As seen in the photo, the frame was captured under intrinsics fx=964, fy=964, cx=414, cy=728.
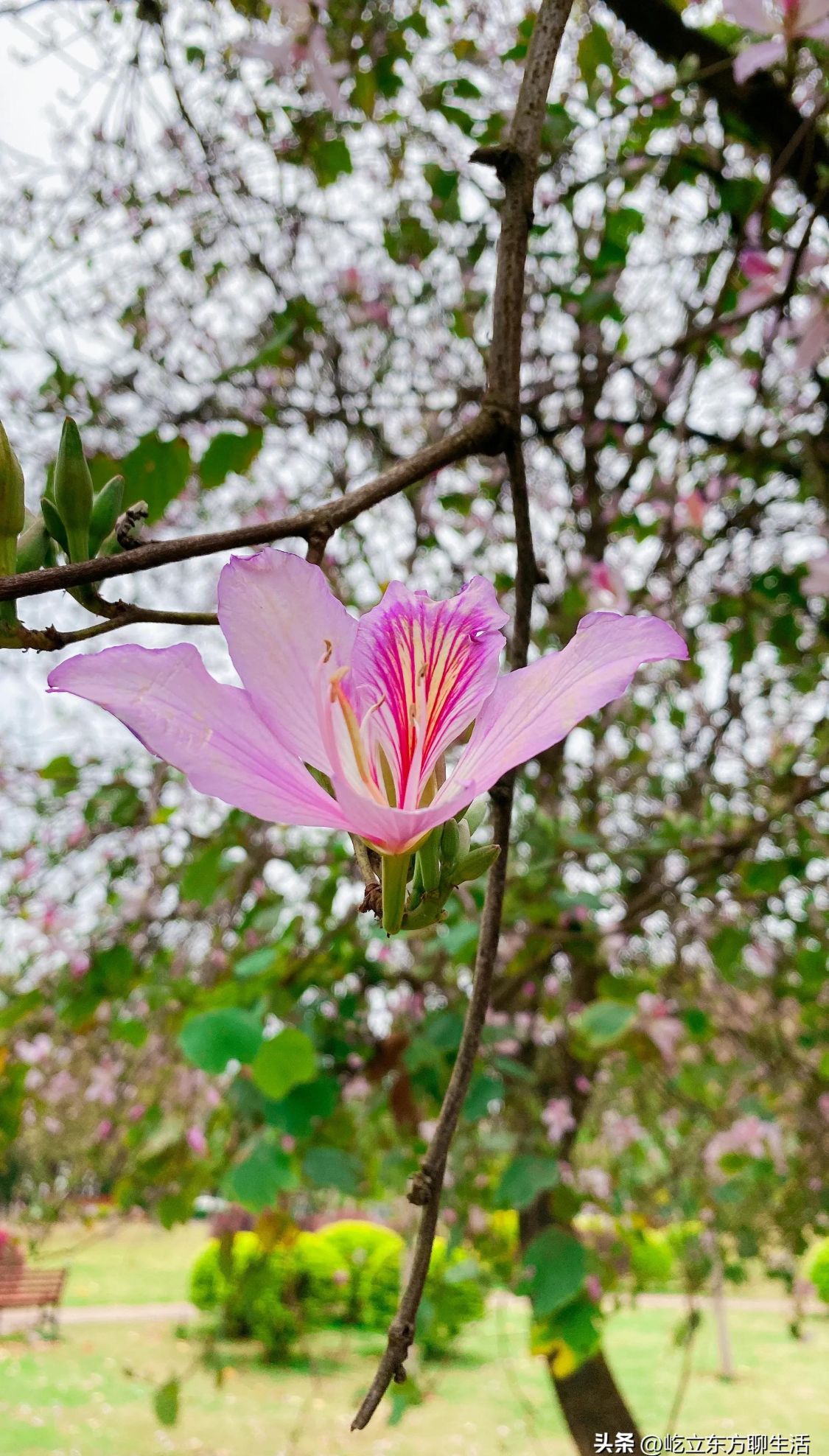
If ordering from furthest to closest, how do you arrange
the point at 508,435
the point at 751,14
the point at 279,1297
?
the point at 279,1297
the point at 751,14
the point at 508,435

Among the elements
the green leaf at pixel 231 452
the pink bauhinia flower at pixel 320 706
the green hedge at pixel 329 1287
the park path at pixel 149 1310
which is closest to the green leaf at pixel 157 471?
the green leaf at pixel 231 452

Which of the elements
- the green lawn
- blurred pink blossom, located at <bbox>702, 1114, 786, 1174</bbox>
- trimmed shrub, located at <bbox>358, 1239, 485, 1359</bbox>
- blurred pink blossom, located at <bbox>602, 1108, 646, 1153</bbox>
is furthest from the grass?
the green lawn

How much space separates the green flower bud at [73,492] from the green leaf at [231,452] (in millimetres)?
691

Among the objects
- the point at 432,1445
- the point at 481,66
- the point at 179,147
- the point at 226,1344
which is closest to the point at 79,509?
the point at 179,147

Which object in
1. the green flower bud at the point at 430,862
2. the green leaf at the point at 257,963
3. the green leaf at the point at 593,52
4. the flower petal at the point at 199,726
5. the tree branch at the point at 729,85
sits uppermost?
the green leaf at the point at 593,52

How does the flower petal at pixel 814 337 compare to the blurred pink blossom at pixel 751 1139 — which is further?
the blurred pink blossom at pixel 751 1139

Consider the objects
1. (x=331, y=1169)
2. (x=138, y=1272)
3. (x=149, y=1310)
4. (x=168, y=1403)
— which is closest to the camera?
(x=331, y=1169)

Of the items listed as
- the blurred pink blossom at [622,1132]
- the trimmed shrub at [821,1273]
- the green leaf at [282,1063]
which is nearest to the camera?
the green leaf at [282,1063]

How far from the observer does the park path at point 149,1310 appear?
6.85m

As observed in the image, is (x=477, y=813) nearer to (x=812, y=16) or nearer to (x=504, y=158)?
(x=504, y=158)

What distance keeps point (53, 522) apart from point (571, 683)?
218mm

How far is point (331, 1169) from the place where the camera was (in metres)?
1.39

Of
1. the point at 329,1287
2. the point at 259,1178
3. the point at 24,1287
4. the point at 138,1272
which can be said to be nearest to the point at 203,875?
the point at 259,1178

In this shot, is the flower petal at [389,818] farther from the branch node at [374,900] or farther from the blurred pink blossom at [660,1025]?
the blurred pink blossom at [660,1025]
